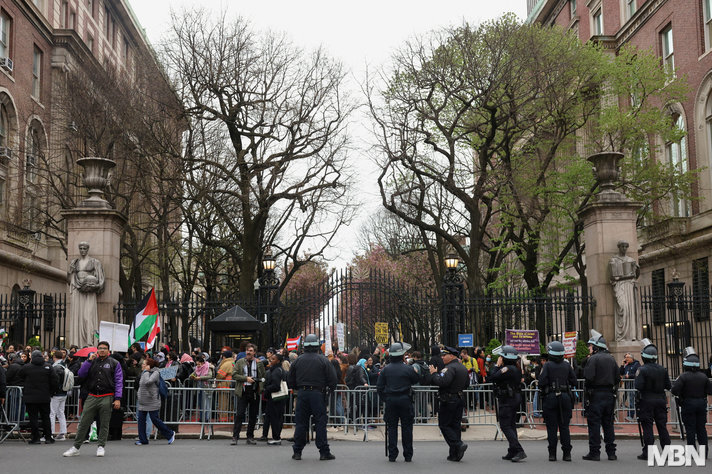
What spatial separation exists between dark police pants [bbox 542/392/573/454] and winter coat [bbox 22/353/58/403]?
8.78 m

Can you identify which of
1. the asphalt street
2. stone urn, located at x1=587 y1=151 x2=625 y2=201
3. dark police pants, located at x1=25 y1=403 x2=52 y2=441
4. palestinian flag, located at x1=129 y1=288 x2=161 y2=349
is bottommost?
the asphalt street

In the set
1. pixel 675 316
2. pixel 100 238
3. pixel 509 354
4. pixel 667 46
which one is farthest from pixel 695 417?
pixel 667 46

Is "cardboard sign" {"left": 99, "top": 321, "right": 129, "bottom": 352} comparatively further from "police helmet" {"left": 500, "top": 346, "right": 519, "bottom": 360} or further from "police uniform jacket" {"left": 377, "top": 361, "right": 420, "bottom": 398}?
"police helmet" {"left": 500, "top": 346, "right": 519, "bottom": 360}

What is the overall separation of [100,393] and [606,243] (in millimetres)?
13154

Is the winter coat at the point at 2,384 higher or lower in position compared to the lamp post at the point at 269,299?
lower

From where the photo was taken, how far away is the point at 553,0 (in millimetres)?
51469

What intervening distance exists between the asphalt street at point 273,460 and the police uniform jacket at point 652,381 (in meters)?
1.10

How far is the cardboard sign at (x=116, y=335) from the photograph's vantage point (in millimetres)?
15156

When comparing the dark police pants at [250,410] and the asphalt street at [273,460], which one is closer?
the asphalt street at [273,460]

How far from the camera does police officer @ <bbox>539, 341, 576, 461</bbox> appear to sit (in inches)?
462

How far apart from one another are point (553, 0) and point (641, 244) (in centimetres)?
2211

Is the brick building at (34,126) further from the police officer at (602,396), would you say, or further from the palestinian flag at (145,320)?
the police officer at (602,396)

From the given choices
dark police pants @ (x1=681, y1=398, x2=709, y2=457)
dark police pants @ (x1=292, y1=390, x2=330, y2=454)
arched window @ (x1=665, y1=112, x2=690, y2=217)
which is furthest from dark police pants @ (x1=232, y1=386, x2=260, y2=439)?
arched window @ (x1=665, y1=112, x2=690, y2=217)

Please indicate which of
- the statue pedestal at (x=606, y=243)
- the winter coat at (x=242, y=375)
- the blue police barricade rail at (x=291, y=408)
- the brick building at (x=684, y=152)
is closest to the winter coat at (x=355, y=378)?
the blue police barricade rail at (x=291, y=408)
